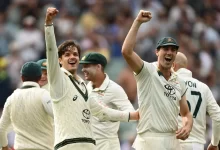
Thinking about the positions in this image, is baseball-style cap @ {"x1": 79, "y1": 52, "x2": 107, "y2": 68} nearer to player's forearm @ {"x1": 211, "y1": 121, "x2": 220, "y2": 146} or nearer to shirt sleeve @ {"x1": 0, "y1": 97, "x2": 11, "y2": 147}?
shirt sleeve @ {"x1": 0, "y1": 97, "x2": 11, "y2": 147}

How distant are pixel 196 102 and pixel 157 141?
1837mm

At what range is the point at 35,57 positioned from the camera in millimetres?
22312

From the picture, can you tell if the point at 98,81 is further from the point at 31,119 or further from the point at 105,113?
the point at 105,113

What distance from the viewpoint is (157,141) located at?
38.8ft

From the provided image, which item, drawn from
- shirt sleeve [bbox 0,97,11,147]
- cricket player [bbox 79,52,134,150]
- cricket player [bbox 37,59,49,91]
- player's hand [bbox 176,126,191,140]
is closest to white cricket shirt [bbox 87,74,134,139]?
cricket player [bbox 79,52,134,150]

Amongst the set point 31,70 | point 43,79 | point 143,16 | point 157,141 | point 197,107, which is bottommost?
point 157,141

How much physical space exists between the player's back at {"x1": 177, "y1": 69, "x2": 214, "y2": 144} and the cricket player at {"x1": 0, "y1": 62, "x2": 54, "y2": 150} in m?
2.20

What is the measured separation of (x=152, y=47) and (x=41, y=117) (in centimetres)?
1013

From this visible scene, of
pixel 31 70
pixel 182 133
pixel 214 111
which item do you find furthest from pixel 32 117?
pixel 214 111

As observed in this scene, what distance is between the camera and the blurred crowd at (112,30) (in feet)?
72.4

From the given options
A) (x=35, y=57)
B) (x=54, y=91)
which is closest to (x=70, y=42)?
(x=54, y=91)

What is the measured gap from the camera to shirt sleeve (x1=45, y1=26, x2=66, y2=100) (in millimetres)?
10656

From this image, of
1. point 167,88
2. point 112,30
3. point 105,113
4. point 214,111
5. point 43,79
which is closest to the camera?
point 105,113

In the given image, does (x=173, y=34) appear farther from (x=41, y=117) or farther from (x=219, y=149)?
(x=41, y=117)
